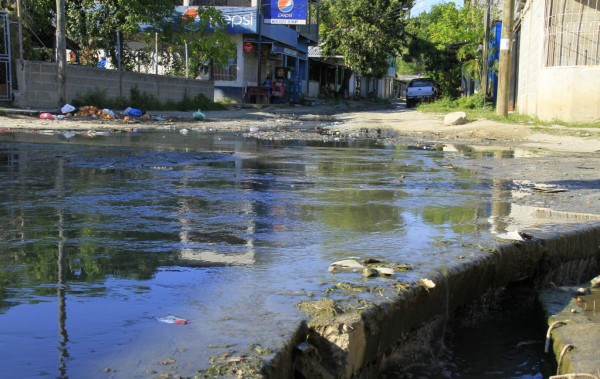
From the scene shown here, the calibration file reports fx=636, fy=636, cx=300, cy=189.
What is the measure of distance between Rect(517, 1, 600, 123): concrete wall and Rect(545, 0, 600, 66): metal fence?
0.29 metres

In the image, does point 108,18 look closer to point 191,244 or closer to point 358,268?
point 191,244

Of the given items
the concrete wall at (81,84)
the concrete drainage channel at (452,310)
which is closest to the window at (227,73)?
the concrete wall at (81,84)

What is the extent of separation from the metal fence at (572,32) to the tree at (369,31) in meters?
24.6

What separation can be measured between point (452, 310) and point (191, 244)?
5.89ft

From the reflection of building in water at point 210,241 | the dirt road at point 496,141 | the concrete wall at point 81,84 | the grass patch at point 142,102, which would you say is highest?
the concrete wall at point 81,84

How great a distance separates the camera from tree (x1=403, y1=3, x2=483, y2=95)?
37447mm

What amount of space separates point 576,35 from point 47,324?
1762 cm

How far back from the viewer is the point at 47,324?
2.78m

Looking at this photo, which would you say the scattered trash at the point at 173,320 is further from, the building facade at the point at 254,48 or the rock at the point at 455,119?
the building facade at the point at 254,48

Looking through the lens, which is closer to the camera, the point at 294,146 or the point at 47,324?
the point at 47,324

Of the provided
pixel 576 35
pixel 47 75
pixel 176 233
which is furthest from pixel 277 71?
pixel 176 233

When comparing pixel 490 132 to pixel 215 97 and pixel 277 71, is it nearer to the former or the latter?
pixel 215 97

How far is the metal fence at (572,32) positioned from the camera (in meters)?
16.9

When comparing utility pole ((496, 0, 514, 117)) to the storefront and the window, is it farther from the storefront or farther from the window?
the window
